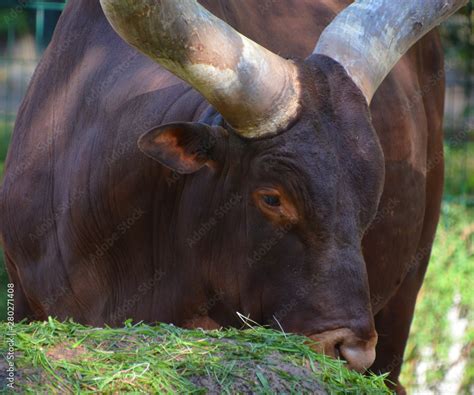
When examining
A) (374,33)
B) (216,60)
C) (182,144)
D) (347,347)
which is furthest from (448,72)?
(347,347)

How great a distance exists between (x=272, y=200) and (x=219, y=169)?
13.0 inches

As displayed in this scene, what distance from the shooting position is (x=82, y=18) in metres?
5.41

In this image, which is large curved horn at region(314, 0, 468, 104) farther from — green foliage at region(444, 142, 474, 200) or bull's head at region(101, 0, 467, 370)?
green foliage at region(444, 142, 474, 200)

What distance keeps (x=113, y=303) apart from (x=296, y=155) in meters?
1.24

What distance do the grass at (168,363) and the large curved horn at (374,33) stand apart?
1397 millimetres

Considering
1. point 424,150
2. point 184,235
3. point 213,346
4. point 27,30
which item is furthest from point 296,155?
point 27,30

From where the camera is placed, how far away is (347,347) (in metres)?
4.03

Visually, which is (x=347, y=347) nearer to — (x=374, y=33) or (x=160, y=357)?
(x=160, y=357)

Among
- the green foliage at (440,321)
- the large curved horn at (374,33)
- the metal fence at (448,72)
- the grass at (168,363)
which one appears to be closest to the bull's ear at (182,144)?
the large curved horn at (374,33)

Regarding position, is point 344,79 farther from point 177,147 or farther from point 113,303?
point 113,303

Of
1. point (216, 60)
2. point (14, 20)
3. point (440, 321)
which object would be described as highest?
point (216, 60)

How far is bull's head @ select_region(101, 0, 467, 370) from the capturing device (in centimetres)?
409

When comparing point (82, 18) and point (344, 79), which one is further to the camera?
point (82, 18)

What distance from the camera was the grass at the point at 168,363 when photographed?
306 centimetres
